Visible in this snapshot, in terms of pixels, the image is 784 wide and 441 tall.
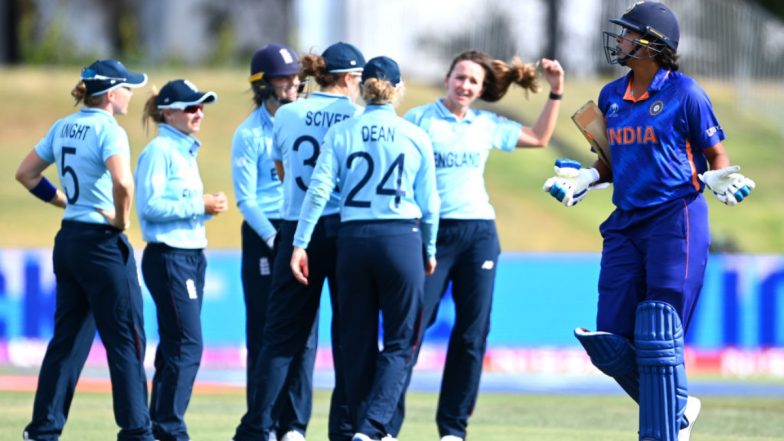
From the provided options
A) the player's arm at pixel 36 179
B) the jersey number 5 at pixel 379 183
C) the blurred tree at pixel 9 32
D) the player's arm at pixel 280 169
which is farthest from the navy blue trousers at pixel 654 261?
the blurred tree at pixel 9 32

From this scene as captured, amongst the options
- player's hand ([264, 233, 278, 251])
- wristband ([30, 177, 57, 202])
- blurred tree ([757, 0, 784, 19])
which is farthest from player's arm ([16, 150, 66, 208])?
blurred tree ([757, 0, 784, 19])

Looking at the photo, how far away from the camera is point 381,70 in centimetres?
732

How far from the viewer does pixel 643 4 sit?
682cm

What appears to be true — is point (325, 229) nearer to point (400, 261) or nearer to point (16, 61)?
point (400, 261)

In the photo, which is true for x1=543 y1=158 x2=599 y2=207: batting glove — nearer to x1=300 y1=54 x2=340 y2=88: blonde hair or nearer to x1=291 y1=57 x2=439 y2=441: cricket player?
x1=291 y1=57 x2=439 y2=441: cricket player

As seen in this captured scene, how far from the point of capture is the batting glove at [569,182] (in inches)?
268

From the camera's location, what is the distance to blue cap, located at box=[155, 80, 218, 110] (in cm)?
796

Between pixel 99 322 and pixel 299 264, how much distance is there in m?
1.14

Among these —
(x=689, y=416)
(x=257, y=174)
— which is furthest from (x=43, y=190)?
(x=689, y=416)

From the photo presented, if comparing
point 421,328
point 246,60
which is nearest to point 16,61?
point 246,60

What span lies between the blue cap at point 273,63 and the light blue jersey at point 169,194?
0.72 meters

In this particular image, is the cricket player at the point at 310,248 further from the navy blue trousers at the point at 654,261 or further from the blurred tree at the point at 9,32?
the blurred tree at the point at 9,32

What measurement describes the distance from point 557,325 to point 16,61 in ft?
61.2

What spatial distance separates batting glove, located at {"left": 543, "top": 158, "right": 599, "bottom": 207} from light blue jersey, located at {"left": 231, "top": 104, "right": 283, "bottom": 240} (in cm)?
200
